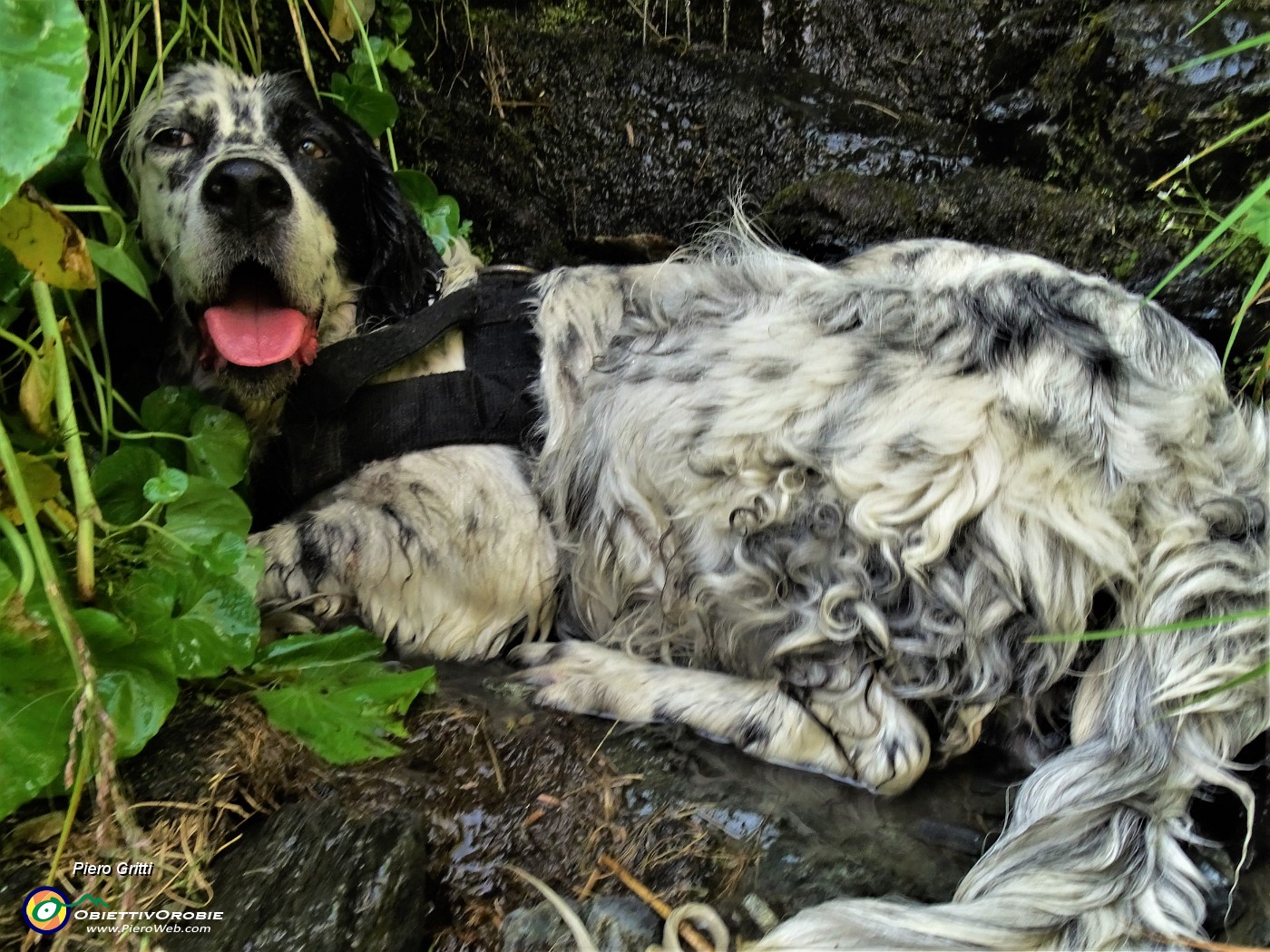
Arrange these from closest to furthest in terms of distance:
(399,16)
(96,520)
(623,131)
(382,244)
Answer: (96,520)
(382,244)
(399,16)
(623,131)

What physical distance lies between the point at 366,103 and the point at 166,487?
1.75m

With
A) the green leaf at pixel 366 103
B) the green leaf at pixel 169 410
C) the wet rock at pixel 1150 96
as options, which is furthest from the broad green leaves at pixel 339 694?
the wet rock at pixel 1150 96

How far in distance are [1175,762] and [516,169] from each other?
2898 millimetres

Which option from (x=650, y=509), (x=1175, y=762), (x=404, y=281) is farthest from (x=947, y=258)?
(x=404, y=281)

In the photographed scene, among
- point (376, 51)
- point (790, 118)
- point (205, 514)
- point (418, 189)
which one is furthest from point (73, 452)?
point (790, 118)

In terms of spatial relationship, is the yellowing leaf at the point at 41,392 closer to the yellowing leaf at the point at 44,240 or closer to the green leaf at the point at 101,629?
the yellowing leaf at the point at 44,240

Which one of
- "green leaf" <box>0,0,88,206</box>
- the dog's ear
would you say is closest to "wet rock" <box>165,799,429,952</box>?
"green leaf" <box>0,0,88,206</box>

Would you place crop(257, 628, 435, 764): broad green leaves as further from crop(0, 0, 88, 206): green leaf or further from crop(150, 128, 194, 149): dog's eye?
crop(150, 128, 194, 149): dog's eye

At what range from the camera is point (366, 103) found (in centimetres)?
315

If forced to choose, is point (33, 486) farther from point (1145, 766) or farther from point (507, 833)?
point (1145, 766)

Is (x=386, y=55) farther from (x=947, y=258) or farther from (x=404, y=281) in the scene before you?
(x=947, y=258)

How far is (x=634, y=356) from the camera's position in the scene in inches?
104

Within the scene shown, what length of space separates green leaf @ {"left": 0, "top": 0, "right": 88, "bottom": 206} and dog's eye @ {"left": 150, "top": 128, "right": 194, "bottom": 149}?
43.3 inches

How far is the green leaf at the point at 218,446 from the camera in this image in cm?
228
